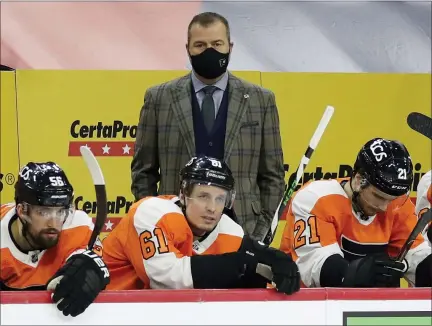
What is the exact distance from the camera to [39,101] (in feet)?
15.4

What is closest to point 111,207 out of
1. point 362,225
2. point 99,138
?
point 99,138

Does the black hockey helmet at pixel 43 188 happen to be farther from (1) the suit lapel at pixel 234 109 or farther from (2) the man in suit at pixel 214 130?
(1) the suit lapel at pixel 234 109

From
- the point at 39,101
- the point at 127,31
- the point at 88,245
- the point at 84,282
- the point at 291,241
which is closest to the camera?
the point at 84,282

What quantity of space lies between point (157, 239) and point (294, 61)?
7.62 feet

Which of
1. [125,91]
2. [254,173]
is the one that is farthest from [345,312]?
[125,91]

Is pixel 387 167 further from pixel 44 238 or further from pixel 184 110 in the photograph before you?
pixel 44 238

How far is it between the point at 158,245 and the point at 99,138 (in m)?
1.82

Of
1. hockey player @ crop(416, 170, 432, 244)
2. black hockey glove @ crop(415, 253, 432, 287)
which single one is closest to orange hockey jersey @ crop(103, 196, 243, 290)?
black hockey glove @ crop(415, 253, 432, 287)

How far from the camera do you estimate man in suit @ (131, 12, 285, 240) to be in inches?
137

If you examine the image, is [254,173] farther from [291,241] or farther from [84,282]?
[84,282]

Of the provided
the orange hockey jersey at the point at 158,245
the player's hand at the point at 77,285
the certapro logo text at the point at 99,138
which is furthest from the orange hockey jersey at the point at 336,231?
the certapro logo text at the point at 99,138

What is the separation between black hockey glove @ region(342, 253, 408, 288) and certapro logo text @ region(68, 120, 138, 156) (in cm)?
192

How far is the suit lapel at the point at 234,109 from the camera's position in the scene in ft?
11.4

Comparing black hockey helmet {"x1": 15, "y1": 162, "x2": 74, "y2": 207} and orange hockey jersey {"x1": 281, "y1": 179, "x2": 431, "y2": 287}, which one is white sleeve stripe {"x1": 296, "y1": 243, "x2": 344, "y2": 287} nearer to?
orange hockey jersey {"x1": 281, "y1": 179, "x2": 431, "y2": 287}
